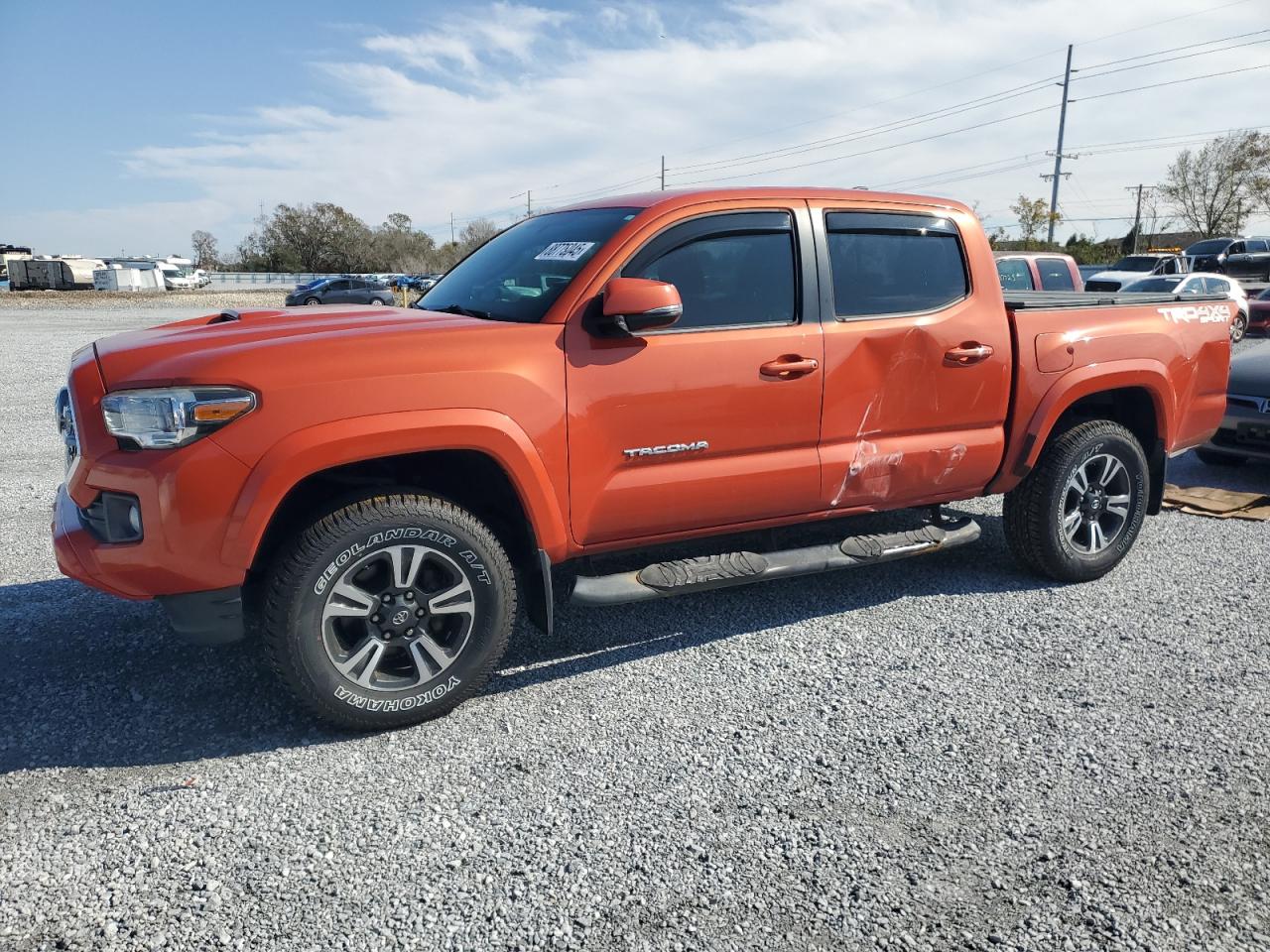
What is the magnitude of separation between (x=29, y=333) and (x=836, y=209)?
77.3 ft

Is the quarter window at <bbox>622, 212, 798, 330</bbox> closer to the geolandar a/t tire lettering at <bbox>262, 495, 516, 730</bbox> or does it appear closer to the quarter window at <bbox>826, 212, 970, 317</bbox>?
the quarter window at <bbox>826, 212, 970, 317</bbox>

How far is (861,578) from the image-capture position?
4969 millimetres

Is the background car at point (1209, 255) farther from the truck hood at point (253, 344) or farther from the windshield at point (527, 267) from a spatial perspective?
the truck hood at point (253, 344)

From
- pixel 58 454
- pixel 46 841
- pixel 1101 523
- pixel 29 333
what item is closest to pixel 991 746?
pixel 1101 523

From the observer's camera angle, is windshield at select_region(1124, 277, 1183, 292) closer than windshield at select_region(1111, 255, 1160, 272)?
Yes

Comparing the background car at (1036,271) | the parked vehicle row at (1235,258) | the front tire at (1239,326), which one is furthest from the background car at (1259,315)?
the parked vehicle row at (1235,258)

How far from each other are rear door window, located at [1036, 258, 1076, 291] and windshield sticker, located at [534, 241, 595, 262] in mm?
11838

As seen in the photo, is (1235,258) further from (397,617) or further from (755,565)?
(397,617)

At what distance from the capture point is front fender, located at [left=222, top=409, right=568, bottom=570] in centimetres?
292

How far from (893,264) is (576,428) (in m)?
1.82

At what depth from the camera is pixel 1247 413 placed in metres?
6.89

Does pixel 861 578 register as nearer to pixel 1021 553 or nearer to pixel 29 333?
pixel 1021 553

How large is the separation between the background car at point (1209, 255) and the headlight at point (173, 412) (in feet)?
111

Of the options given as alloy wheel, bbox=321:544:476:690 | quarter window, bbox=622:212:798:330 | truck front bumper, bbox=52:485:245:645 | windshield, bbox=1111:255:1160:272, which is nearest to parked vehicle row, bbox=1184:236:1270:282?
windshield, bbox=1111:255:1160:272
